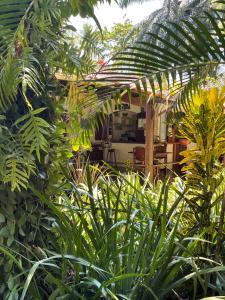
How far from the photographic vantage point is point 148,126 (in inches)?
277

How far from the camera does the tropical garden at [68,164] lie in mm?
1663

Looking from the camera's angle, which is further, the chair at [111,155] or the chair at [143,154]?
the chair at [111,155]

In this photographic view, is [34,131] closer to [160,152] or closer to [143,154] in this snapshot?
[143,154]

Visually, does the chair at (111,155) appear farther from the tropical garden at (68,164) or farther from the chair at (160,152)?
the tropical garden at (68,164)

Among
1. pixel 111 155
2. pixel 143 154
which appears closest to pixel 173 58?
pixel 143 154

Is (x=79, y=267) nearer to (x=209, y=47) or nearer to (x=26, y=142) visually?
(x=26, y=142)

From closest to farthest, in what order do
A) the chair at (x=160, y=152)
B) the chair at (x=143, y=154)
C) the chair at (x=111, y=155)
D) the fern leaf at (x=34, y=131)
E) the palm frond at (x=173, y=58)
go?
the fern leaf at (x=34, y=131), the palm frond at (x=173, y=58), the chair at (x=143, y=154), the chair at (x=160, y=152), the chair at (x=111, y=155)

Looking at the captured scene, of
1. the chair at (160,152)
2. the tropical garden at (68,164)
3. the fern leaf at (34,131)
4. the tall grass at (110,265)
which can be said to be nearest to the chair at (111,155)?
the chair at (160,152)

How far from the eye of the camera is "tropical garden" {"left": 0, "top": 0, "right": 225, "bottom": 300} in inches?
65.5

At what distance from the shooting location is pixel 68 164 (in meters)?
2.22

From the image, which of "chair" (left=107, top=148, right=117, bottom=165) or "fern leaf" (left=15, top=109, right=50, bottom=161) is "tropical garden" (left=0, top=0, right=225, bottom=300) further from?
"chair" (left=107, top=148, right=117, bottom=165)

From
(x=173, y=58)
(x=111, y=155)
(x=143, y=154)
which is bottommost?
(x=111, y=155)

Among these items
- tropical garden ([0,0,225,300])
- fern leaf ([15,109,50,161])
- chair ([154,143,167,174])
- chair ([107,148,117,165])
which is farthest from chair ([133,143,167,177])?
fern leaf ([15,109,50,161])

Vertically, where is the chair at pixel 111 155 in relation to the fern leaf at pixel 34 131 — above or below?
below
